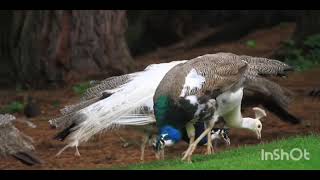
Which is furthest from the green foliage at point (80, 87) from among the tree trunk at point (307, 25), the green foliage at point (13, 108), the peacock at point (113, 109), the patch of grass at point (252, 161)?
the patch of grass at point (252, 161)

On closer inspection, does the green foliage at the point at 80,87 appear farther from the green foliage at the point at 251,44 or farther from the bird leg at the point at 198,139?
the bird leg at the point at 198,139

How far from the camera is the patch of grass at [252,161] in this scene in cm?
746

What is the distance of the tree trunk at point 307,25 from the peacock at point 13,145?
25.3 feet

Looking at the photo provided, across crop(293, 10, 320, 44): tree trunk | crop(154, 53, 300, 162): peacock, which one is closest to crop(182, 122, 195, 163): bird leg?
crop(154, 53, 300, 162): peacock

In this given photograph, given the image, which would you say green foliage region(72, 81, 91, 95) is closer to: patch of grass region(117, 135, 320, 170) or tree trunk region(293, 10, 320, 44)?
tree trunk region(293, 10, 320, 44)

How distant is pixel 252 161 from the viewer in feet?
25.0

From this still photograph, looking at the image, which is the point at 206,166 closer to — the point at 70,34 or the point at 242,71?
the point at 242,71

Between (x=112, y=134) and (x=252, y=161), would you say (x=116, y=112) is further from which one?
(x=112, y=134)

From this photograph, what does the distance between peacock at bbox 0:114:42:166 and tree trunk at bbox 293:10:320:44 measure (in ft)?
25.3

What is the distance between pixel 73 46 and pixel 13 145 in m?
6.38

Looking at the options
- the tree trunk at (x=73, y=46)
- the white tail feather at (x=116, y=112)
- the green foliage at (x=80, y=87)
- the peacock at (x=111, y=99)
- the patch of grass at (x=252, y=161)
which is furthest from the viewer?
the tree trunk at (x=73, y=46)

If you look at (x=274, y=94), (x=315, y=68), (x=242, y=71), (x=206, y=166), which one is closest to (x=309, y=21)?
(x=315, y=68)

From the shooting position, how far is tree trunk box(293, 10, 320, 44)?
15.4 m

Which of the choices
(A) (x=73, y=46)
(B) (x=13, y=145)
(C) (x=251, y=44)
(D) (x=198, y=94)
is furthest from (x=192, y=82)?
(C) (x=251, y=44)
